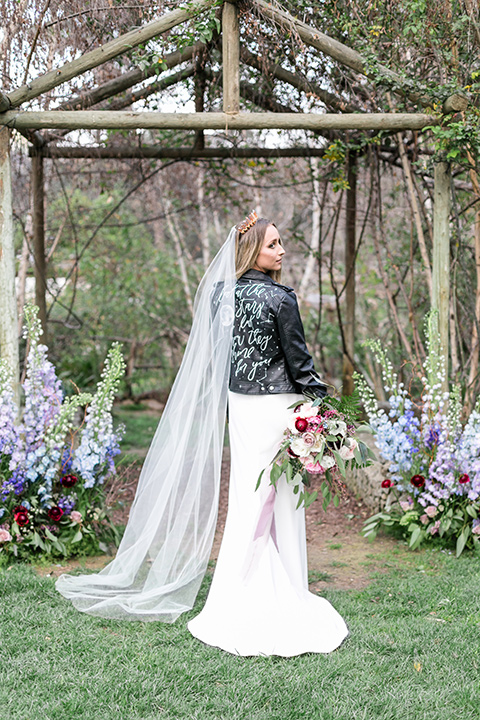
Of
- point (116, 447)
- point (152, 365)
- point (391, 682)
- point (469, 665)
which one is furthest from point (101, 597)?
point (152, 365)

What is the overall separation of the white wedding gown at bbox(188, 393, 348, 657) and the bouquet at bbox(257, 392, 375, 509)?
12cm

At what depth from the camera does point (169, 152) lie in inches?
263

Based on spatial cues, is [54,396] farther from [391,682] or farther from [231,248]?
[391,682]

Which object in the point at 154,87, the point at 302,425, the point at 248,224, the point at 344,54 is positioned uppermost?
the point at 154,87

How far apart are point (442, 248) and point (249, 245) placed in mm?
1916

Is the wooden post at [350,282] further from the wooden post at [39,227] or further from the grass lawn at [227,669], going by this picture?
the grass lawn at [227,669]

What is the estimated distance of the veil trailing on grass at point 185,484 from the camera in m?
3.60

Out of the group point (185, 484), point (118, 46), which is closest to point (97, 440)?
point (185, 484)

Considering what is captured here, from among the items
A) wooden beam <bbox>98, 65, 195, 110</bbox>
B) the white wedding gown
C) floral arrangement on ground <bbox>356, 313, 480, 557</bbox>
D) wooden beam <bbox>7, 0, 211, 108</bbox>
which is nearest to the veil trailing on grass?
the white wedding gown

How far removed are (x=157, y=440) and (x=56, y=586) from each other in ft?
3.27

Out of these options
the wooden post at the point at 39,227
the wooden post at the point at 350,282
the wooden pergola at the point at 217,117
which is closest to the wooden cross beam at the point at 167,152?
the wooden post at the point at 39,227

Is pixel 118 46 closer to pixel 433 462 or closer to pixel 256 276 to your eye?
pixel 256 276

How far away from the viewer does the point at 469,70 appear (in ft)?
15.5

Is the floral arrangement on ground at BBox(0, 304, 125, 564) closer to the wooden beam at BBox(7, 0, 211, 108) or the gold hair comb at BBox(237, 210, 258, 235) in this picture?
the gold hair comb at BBox(237, 210, 258, 235)
